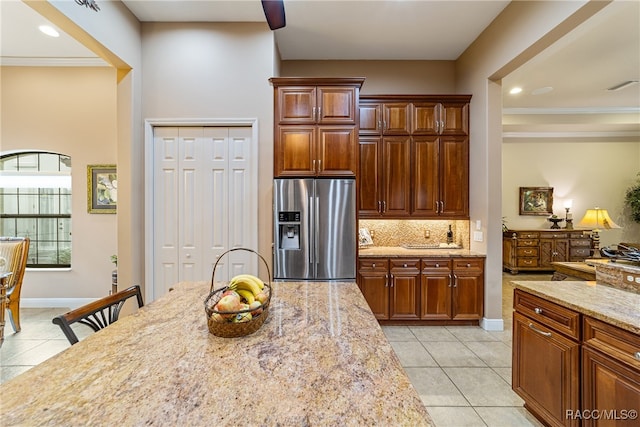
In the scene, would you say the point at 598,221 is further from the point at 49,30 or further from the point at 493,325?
the point at 49,30

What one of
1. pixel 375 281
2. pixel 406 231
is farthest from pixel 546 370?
pixel 406 231

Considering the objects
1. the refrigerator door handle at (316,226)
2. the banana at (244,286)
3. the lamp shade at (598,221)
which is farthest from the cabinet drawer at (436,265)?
the lamp shade at (598,221)

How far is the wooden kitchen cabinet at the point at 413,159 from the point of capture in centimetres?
375

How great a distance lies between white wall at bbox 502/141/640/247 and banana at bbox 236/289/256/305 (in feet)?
23.5

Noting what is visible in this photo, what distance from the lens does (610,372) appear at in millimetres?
1407

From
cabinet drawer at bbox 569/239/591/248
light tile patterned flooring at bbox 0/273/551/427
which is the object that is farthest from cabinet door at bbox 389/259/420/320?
cabinet drawer at bbox 569/239/591/248

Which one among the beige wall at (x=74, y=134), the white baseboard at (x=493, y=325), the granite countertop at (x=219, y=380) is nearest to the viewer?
the granite countertop at (x=219, y=380)

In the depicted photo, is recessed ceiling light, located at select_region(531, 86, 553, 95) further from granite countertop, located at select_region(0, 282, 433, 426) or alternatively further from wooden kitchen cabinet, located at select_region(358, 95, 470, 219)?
granite countertop, located at select_region(0, 282, 433, 426)

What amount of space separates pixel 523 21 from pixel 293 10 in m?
2.30

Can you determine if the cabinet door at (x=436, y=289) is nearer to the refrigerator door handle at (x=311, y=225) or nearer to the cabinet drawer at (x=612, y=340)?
Answer: the refrigerator door handle at (x=311, y=225)

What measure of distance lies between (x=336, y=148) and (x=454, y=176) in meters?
1.69

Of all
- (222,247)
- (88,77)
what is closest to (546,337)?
(222,247)

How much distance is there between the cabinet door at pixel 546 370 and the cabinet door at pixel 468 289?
4.80ft

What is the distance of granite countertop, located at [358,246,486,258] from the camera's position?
3.49m
